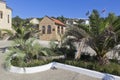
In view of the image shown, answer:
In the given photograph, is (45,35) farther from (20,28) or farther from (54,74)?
(54,74)

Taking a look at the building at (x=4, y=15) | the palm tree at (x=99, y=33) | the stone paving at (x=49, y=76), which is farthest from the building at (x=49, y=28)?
the stone paving at (x=49, y=76)

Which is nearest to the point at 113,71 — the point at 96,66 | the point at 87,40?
the point at 96,66

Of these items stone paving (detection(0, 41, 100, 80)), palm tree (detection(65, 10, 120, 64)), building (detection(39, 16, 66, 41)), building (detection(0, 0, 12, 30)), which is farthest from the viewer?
building (detection(39, 16, 66, 41))

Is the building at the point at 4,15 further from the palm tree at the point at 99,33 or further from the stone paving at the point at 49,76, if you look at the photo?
the palm tree at the point at 99,33

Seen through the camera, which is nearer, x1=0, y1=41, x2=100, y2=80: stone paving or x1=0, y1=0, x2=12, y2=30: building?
x1=0, y1=41, x2=100, y2=80: stone paving

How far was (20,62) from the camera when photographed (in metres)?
12.7

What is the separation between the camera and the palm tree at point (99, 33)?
36.8ft

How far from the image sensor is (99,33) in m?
11.4

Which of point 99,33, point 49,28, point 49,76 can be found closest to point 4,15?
point 49,28

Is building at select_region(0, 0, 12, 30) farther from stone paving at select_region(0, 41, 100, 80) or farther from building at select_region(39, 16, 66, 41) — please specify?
stone paving at select_region(0, 41, 100, 80)

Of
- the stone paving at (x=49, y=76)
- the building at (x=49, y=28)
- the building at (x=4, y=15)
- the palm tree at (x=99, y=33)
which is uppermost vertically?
the building at (x=4, y=15)

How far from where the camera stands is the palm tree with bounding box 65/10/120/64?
11203 millimetres

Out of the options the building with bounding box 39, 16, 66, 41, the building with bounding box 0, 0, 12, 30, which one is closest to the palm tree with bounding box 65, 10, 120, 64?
the building with bounding box 39, 16, 66, 41

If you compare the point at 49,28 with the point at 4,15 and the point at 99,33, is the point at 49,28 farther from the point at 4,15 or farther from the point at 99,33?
the point at 99,33
